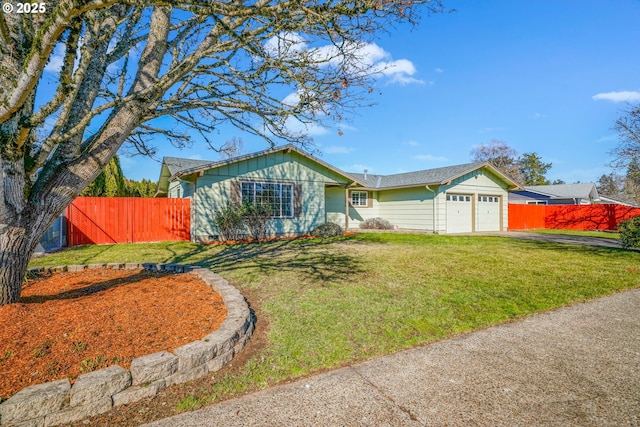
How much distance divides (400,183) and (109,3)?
58.7 feet

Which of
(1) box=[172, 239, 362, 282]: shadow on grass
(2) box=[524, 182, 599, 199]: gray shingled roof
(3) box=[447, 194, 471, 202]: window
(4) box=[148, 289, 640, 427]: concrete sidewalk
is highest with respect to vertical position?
(2) box=[524, 182, 599, 199]: gray shingled roof

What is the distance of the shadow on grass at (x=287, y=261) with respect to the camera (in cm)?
667

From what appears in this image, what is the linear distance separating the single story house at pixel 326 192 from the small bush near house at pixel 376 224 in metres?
0.42

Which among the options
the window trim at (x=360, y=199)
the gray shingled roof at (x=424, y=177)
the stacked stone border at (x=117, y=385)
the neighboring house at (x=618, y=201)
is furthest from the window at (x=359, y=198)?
the neighboring house at (x=618, y=201)

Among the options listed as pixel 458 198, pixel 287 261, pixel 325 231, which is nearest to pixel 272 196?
pixel 325 231

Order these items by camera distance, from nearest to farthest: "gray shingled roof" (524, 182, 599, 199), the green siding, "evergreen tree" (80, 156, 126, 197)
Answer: "evergreen tree" (80, 156, 126, 197)
the green siding
"gray shingled roof" (524, 182, 599, 199)

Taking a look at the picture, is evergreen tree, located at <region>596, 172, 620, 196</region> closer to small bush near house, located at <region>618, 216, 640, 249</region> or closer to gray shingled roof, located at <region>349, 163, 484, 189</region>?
gray shingled roof, located at <region>349, 163, 484, 189</region>

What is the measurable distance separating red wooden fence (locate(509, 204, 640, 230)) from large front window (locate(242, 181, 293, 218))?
50.3 ft

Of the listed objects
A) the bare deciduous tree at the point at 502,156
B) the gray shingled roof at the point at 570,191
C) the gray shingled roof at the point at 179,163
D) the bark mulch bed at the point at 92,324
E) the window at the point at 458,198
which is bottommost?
the bark mulch bed at the point at 92,324

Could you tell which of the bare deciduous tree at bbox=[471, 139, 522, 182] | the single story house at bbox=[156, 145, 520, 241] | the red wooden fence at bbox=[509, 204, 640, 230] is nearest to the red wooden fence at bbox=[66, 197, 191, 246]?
the single story house at bbox=[156, 145, 520, 241]

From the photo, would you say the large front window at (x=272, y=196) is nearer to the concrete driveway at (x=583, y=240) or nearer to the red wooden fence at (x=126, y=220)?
the red wooden fence at (x=126, y=220)

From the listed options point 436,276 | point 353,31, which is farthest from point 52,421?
point 436,276

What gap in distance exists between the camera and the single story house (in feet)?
41.5

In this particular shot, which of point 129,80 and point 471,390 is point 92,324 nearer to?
point 471,390
